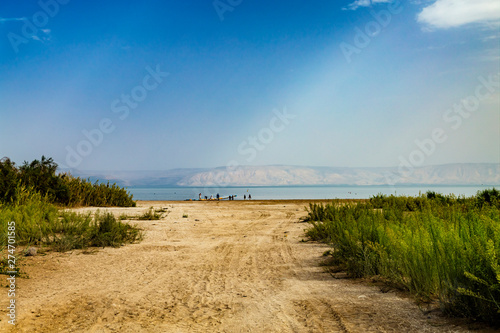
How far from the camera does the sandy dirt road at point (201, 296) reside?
13.7 feet

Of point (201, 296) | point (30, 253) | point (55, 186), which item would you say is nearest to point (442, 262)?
point (201, 296)

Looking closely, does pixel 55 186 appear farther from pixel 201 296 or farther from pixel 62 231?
pixel 201 296

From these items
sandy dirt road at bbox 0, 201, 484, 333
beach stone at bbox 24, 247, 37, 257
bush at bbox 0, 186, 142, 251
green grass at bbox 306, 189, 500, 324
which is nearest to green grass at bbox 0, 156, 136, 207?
bush at bbox 0, 186, 142, 251

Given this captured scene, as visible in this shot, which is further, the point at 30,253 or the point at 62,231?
the point at 62,231

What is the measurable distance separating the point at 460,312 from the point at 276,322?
6.64 ft

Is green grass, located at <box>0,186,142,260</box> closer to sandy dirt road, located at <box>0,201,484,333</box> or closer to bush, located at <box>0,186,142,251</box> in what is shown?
bush, located at <box>0,186,142,251</box>

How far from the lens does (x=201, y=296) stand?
5.30 meters

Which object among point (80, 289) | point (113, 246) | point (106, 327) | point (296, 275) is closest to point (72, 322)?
point (106, 327)

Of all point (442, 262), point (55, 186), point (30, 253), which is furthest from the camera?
point (55, 186)

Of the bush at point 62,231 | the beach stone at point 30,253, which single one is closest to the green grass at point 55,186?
the bush at point 62,231

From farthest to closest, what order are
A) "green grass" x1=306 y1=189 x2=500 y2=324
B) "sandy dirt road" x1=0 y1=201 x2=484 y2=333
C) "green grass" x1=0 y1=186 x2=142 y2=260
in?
1. "green grass" x1=0 y1=186 x2=142 y2=260
2. "sandy dirt road" x1=0 y1=201 x2=484 y2=333
3. "green grass" x1=306 y1=189 x2=500 y2=324

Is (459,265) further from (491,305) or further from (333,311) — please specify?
(333,311)

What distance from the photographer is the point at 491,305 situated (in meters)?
3.82

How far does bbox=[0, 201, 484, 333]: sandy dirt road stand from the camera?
4176 mm
